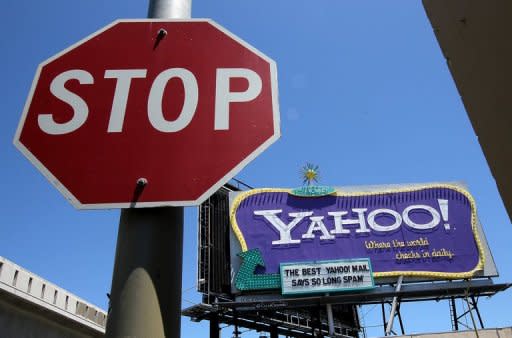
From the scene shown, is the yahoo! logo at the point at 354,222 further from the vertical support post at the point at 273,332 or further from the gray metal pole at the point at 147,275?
the gray metal pole at the point at 147,275

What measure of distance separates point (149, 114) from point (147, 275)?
27.0 inches

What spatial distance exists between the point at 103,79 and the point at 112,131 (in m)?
0.30

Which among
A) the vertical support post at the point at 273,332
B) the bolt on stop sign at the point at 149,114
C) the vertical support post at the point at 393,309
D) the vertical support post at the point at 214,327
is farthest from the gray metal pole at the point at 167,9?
Result: the vertical support post at the point at 273,332

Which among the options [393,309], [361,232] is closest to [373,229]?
[361,232]

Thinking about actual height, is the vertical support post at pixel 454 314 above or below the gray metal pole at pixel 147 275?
above

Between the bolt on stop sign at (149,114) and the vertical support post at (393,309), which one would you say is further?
the vertical support post at (393,309)

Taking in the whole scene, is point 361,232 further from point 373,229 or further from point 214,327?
point 214,327

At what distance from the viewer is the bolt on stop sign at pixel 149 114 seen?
1745 mm

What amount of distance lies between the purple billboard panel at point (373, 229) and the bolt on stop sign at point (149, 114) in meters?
18.1

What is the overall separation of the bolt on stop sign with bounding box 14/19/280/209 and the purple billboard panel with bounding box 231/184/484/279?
711 inches

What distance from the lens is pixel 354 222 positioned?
20562 mm

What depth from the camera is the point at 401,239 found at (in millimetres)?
20125

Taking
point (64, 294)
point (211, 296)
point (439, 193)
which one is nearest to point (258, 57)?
point (64, 294)

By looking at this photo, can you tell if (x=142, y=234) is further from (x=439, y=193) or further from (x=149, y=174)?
(x=439, y=193)
